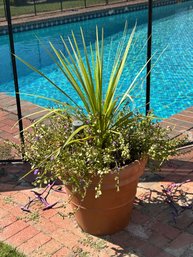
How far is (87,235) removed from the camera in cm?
249

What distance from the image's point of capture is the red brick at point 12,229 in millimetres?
2525

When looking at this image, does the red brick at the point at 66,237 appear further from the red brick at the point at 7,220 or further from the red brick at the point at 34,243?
the red brick at the point at 7,220

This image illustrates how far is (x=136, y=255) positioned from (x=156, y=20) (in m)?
15.1

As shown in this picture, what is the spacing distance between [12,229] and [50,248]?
1.17ft

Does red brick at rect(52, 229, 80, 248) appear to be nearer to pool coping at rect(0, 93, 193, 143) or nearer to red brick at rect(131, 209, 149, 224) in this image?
red brick at rect(131, 209, 149, 224)

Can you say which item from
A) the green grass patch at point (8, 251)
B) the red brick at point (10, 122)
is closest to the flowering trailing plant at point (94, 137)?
the green grass patch at point (8, 251)

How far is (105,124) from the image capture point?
239 cm

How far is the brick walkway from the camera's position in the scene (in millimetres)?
2338

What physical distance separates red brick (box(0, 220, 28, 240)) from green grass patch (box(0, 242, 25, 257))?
11 centimetres

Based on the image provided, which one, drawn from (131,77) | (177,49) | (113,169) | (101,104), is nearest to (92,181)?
(113,169)

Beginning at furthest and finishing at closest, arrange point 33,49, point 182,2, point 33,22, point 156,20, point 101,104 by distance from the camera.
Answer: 1. point 182,2
2. point 156,20
3. point 33,22
4. point 33,49
5. point 101,104

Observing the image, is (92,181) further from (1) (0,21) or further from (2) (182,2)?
(2) (182,2)

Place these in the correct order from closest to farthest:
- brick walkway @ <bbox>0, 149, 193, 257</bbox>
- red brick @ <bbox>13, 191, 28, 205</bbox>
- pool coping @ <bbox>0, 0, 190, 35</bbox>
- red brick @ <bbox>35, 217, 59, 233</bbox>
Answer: brick walkway @ <bbox>0, 149, 193, 257</bbox> < red brick @ <bbox>35, 217, 59, 233</bbox> < red brick @ <bbox>13, 191, 28, 205</bbox> < pool coping @ <bbox>0, 0, 190, 35</bbox>

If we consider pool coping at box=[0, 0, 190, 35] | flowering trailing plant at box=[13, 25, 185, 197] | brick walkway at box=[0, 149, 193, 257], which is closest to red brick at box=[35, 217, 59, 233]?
brick walkway at box=[0, 149, 193, 257]
